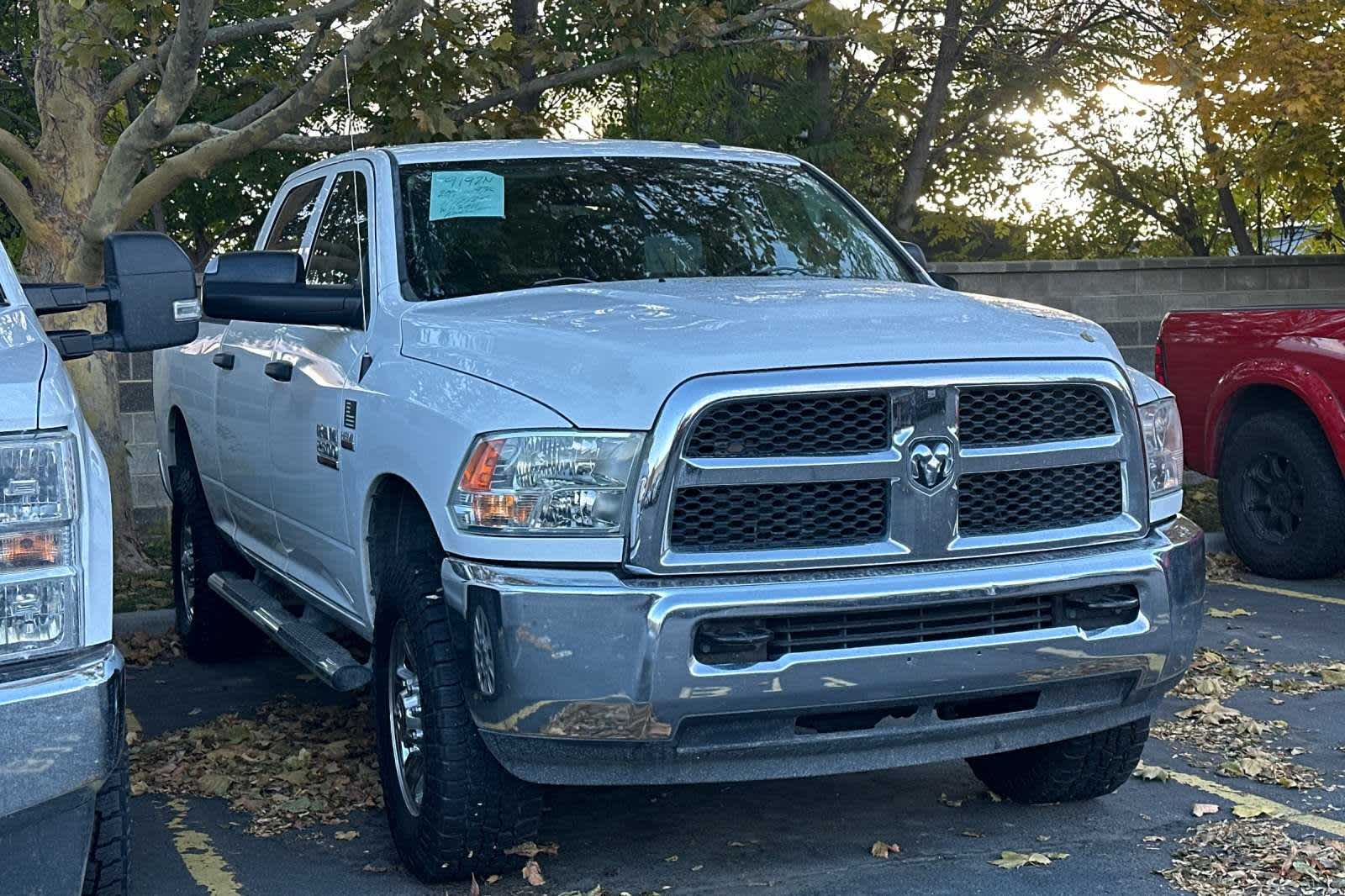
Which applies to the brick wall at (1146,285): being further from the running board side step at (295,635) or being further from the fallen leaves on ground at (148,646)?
the running board side step at (295,635)

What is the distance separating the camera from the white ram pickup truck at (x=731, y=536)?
407 centimetres

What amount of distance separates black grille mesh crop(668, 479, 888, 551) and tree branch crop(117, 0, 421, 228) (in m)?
4.50

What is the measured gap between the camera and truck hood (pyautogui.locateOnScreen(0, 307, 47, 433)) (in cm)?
327

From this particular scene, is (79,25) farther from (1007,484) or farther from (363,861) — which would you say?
(1007,484)

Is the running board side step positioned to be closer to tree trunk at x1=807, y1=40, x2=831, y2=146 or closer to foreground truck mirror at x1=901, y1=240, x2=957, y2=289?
foreground truck mirror at x1=901, y1=240, x2=957, y2=289

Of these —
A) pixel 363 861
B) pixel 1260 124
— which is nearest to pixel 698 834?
pixel 363 861

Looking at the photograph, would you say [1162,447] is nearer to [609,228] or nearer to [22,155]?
[609,228]

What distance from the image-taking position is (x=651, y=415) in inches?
161

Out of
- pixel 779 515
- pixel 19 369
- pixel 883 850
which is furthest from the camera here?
pixel 883 850

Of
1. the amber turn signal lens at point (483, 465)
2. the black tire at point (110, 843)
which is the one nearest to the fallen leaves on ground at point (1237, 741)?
the amber turn signal lens at point (483, 465)

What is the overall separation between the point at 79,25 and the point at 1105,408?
5532 mm

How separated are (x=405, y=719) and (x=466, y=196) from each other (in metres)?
1.72

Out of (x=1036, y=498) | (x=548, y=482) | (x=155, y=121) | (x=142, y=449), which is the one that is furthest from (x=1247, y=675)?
(x=142, y=449)

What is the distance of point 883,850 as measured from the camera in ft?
16.0
